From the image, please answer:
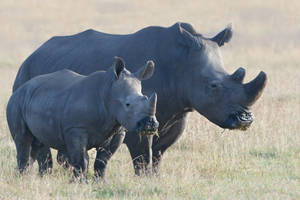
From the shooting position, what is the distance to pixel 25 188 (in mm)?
7363

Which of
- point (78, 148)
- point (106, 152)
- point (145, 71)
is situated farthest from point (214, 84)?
point (78, 148)

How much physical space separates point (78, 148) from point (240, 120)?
1.67 m

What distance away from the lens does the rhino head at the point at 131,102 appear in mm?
7047

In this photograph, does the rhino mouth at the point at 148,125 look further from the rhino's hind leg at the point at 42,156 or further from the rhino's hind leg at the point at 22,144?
the rhino's hind leg at the point at 42,156

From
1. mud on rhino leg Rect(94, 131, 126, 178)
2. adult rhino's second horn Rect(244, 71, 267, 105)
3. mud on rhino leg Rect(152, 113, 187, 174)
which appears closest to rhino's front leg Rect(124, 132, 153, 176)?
mud on rhino leg Rect(152, 113, 187, 174)

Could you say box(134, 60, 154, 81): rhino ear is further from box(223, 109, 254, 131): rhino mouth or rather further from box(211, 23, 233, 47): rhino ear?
box(211, 23, 233, 47): rhino ear

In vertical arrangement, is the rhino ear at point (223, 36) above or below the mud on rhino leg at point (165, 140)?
above

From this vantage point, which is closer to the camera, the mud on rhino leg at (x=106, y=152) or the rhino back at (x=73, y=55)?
the mud on rhino leg at (x=106, y=152)

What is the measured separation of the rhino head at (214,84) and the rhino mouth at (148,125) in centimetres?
122

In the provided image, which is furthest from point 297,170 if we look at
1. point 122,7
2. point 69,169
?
point 122,7

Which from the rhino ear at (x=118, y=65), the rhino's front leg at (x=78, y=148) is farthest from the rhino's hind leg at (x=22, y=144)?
the rhino ear at (x=118, y=65)

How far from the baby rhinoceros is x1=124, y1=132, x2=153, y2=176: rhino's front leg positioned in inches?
31.8

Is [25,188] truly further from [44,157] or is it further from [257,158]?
[257,158]

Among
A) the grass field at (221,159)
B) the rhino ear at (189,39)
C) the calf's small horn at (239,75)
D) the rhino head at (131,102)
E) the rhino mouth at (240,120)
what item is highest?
the rhino ear at (189,39)
